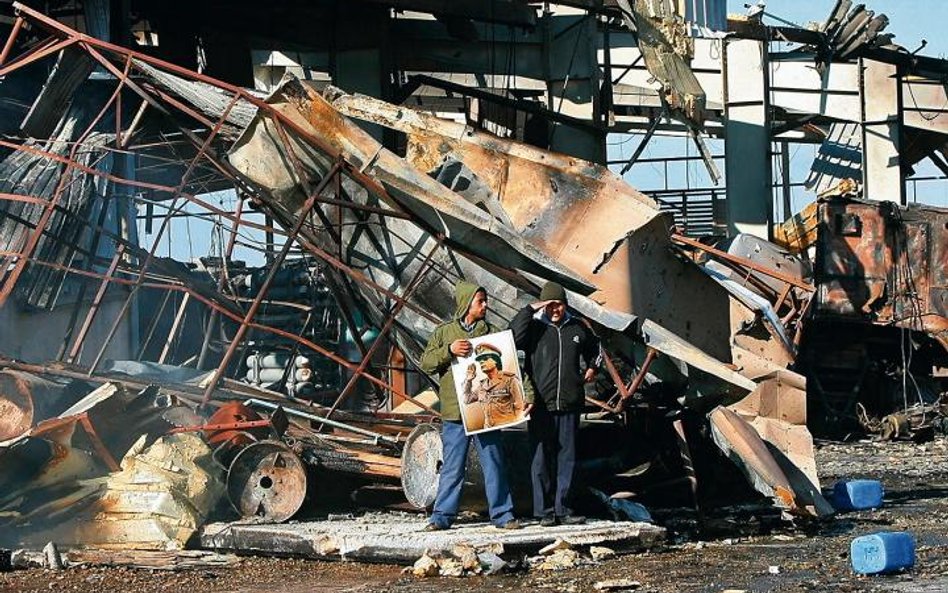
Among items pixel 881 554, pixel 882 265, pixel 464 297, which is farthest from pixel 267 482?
pixel 882 265

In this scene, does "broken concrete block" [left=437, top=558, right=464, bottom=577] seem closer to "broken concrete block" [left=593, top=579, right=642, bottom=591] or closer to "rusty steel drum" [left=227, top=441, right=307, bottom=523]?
"broken concrete block" [left=593, top=579, right=642, bottom=591]

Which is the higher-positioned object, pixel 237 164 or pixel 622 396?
pixel 237 164

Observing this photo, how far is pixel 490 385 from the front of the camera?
1006 centimetres

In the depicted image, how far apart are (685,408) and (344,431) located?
2655mm

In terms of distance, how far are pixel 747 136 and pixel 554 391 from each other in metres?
17.8

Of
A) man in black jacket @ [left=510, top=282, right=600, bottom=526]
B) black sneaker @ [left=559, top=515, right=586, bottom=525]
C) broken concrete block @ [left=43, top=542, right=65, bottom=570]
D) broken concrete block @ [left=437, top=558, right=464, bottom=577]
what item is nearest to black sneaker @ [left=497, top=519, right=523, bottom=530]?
man in black jacket @ [left=510, top=282, right=600, bottom=526]

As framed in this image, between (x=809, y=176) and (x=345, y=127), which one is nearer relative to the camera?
(x=345, y=127)

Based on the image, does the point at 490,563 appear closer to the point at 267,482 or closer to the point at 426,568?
the point at 426,568

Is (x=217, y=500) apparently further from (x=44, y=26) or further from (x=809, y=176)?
(x=809, y=176)

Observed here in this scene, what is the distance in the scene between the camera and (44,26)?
12.6 metres

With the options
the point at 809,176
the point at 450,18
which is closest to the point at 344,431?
the point at 450,18

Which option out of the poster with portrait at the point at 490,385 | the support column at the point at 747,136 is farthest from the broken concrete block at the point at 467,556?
the support column at the point at 747,136

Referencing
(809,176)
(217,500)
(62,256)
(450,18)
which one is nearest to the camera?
(217,500)

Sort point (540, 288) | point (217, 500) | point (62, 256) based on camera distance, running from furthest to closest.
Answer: point (62, 256) → point (540, 288) → point (217, 500)
